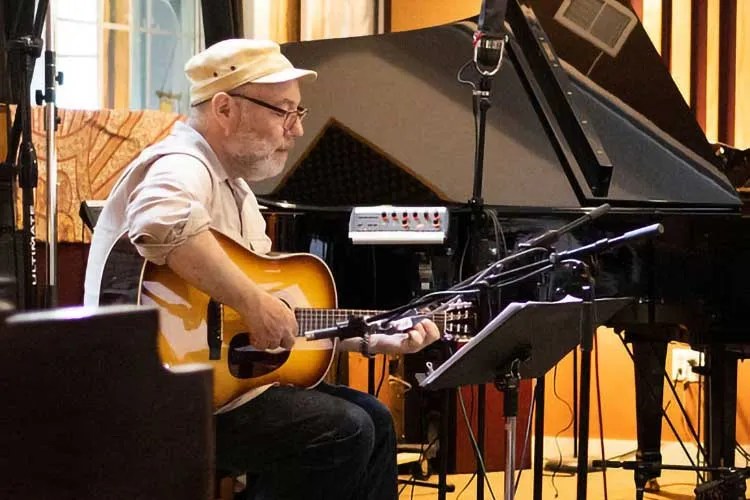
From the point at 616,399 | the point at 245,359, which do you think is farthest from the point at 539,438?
the point at 616,399

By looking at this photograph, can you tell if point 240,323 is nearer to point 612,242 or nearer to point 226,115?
point 226,115

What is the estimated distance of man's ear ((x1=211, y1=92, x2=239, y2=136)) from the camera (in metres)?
2.26

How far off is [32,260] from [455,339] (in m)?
1.20

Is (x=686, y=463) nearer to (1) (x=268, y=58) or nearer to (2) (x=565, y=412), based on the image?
(2) (x=565, y=412)

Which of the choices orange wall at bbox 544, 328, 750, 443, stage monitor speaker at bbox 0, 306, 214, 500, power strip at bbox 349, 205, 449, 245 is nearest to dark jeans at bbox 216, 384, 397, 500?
power strip at bbox 349, 205, 449, 245

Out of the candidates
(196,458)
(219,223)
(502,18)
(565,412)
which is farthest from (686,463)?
(196,458)

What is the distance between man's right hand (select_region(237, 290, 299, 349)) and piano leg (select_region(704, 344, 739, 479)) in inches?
60.1

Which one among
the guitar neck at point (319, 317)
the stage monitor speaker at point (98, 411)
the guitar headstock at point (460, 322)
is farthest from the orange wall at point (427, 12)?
the stage monitor speaker at point (98, 411)

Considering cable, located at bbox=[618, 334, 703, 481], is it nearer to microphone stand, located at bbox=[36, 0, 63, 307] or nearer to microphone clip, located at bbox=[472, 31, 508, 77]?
microphone clip, located at bbox=[472, 31, 508, 77]

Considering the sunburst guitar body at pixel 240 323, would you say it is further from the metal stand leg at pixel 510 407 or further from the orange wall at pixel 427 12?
the orange wall at pixel 427 12

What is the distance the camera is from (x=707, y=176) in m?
2.98

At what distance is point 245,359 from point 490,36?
1.07 meters

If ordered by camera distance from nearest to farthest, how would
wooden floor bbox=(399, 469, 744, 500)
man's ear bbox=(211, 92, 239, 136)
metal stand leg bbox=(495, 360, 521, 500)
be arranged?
metal stand leg bbox=(495, 360, 521, 500)
man's ear bbox=(211, 92, 239, 136)
wooden floor bbox=(399, 469, 744, 500)

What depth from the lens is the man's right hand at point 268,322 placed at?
6.70ft
